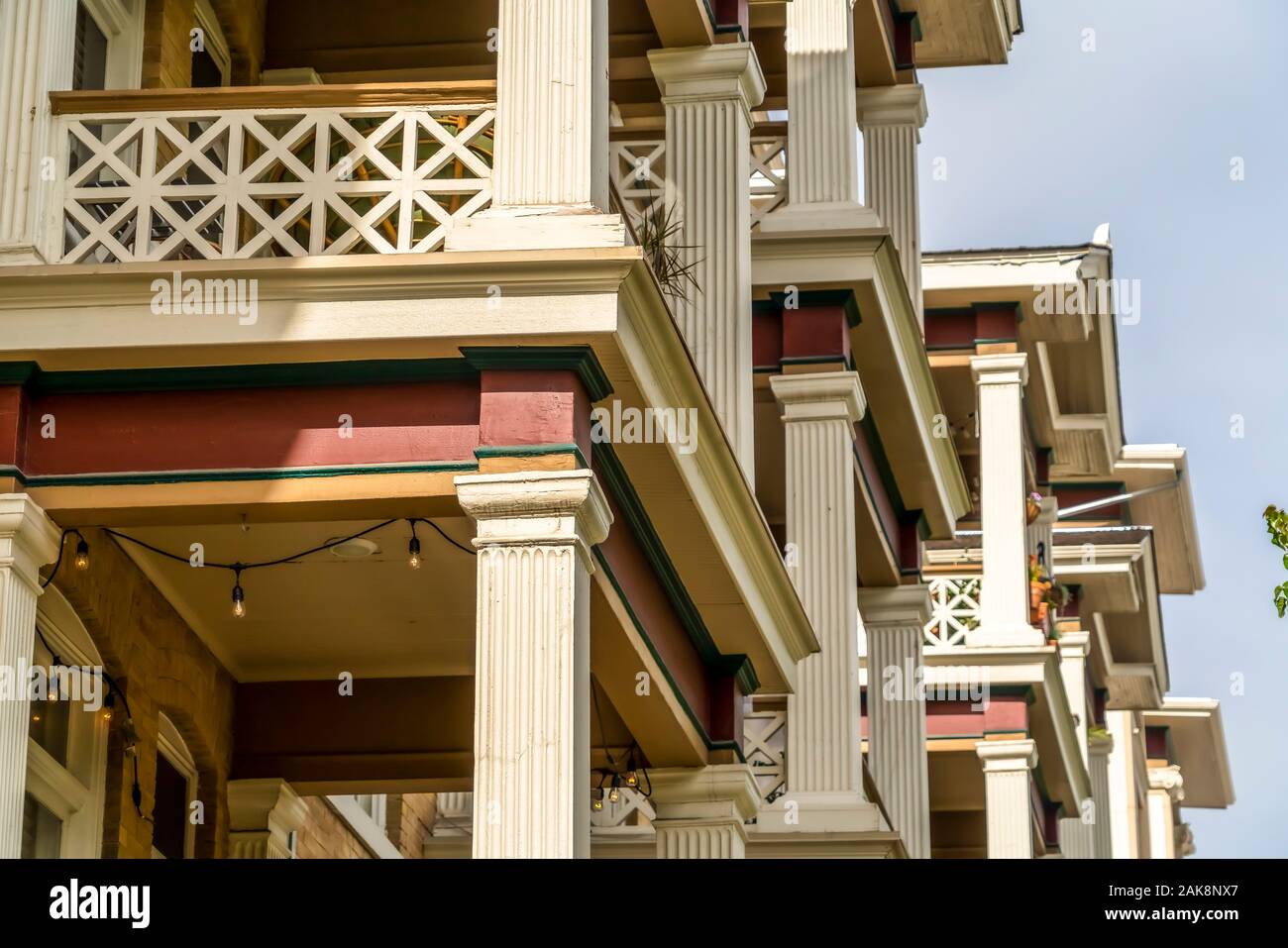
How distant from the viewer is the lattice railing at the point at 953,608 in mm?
23391

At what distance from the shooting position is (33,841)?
13.5m

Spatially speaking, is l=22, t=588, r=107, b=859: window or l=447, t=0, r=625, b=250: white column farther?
l=22, t=588, r=107, b=859: window

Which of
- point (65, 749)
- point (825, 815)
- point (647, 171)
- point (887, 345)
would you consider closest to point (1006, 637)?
point (887, 345)

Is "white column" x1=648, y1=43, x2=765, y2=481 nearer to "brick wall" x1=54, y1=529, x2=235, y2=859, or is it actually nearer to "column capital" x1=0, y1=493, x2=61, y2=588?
"brick wall" x1=54, y1=529, x2=235, y2=859

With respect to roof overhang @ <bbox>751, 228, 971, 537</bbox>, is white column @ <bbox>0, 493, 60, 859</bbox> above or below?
below

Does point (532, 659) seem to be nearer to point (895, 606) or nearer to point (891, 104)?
point (895, 606)

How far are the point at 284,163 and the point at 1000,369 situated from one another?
44.0 feet

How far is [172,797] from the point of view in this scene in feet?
49.6

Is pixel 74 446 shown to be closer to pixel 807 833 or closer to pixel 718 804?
pixel 718 804

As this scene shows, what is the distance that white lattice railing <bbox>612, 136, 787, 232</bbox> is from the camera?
49.8ft

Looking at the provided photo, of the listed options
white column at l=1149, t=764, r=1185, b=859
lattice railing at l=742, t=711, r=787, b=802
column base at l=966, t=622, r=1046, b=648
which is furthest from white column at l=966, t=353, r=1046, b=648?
white column at l=1149, t=764, r=1185, b=859

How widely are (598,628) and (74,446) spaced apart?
9.08ft

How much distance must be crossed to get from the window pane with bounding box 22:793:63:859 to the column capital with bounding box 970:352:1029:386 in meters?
12.3
